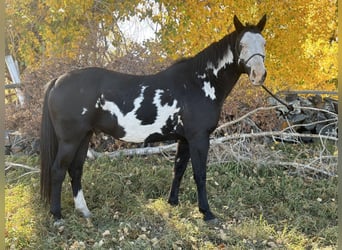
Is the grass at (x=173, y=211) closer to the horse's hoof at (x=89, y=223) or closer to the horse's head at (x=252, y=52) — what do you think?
the horse's hoof at (x=89, y=223)

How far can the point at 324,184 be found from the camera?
148 inches

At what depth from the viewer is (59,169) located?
276 cm

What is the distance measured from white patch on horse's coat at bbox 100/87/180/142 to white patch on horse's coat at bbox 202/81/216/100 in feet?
0.89

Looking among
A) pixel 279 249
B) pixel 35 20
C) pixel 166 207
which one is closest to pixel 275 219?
pixel 279 249

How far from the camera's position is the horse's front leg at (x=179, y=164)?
312 centimetres

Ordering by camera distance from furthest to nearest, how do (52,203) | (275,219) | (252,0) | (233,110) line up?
(252,0)
(233,110)
(275,219)
(52,203)

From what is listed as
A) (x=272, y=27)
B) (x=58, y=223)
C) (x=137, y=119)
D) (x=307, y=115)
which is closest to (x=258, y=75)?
(x=137, y=119)

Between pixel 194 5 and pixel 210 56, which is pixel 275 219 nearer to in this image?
pixel 210 56

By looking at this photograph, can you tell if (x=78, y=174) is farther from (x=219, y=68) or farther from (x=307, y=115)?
(x=307, y=115)

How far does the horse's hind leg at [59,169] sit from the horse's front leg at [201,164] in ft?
3.09

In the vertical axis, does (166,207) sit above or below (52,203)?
below

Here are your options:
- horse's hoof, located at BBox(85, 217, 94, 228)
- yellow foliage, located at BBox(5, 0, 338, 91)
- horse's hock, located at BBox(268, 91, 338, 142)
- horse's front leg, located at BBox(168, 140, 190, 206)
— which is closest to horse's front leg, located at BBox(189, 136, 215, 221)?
horse's front leg, located at BBox(168, 140, 190, 206)

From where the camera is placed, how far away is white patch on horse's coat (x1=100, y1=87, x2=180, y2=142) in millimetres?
2730

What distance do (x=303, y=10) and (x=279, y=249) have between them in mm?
4873
